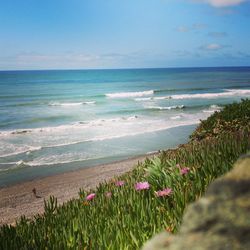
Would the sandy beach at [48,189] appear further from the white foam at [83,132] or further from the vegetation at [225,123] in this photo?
the white foam at [83,132]

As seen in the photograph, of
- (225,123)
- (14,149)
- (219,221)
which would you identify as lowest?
(14,149)

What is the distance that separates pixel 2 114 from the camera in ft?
123

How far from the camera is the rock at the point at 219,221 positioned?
0.87m

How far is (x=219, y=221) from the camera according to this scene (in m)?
0.91

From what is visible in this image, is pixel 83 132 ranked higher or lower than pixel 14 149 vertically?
higher

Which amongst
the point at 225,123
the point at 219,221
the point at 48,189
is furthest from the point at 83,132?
the point at 219,221

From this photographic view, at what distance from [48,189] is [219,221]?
1272 cm

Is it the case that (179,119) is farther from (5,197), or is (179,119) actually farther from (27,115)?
(5,197)

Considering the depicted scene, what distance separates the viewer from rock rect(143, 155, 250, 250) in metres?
0.87

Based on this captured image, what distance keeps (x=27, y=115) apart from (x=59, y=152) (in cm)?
1796

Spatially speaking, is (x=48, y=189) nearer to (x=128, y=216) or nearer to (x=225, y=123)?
(x=225, y=123)

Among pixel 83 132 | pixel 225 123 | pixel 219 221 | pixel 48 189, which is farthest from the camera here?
pixel 83 132

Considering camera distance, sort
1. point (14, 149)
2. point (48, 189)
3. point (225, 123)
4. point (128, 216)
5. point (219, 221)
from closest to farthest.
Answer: point (219, 221), point (128, 216), point (225, 123), point (48, 189), point (14, 149)

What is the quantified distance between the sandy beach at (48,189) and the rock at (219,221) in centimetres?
1001
